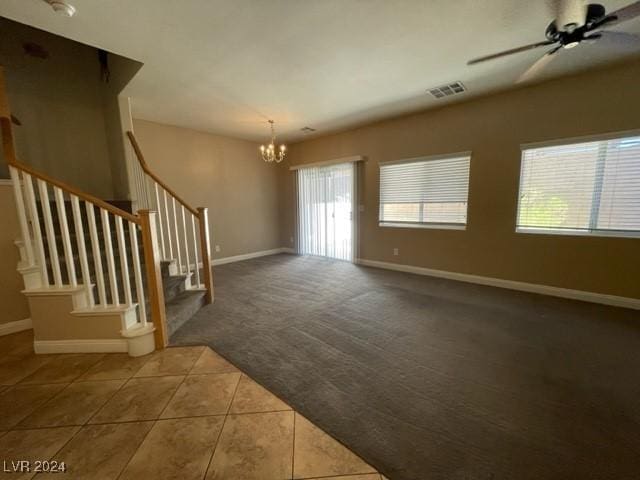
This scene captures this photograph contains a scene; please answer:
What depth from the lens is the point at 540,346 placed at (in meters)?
2.19

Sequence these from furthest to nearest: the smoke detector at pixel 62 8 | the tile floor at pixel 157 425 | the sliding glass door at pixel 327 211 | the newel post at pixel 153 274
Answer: the sliding glass door at pixel 327 211 < the newel post at pixel 153 274 < the smoke detector at pixel 62 8 < the tile floor at pixel 157 425

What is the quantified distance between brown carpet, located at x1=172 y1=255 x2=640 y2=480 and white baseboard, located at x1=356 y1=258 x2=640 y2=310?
0.16 meters

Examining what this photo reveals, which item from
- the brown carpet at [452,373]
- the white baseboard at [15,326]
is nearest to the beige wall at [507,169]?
the brown carpet at [452,373]

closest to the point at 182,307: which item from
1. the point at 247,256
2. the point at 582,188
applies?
the point at 247,256

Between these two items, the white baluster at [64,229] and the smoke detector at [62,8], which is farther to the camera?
the white baluster at [64,229]

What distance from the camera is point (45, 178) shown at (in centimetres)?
194

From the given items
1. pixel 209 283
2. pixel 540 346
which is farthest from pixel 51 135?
pixel 540 346

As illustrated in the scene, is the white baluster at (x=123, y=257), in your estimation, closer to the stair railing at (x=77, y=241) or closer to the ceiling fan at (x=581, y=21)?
the stair railing at (x=77, y=241)

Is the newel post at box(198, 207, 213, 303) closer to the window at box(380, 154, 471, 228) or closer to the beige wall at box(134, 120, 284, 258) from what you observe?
the beige wall at box(134, 120, 284, 258)

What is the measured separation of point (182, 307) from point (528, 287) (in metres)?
4.42

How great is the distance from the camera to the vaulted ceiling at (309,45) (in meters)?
Result: 1.87

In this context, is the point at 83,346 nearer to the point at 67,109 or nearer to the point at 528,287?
the point at 67,109

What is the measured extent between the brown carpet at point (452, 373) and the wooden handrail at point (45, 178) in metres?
1.25

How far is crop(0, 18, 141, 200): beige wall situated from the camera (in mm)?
3084
